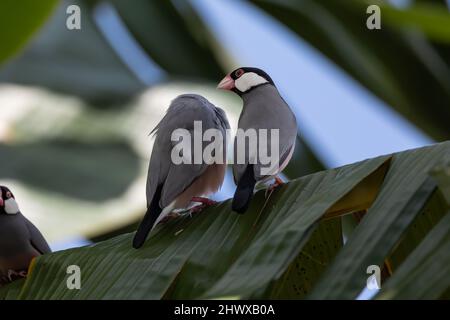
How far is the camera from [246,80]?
9.20 ft

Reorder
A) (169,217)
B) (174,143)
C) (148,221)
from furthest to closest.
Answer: (174,143) → (169,217) → (148,221)

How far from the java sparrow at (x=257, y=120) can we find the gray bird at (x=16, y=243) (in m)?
0.74

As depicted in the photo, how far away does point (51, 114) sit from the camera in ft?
11.7

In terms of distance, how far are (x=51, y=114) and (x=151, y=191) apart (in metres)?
1.31

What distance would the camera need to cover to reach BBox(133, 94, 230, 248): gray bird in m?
2.32

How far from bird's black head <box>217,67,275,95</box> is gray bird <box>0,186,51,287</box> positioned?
74 cm

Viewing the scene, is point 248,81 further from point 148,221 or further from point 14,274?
point 14,274

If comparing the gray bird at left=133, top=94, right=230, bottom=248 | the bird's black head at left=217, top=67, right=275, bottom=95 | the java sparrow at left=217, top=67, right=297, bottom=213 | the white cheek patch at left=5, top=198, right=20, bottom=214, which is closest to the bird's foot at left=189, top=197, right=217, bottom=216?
the gray bird at left=133, top=94, right=230, bottom=248

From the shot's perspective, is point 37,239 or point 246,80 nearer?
point 246,80

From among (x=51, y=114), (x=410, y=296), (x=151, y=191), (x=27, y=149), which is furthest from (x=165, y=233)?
(x=51, y=114)

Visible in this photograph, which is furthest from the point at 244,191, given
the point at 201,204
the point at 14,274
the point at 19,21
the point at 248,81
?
the point at 14,274

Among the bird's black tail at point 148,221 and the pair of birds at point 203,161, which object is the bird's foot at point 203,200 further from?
the bird's black tail at point 148,221

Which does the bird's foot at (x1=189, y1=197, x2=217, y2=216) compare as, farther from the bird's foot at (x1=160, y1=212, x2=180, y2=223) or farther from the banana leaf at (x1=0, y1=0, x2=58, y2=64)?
the banana leaf at (x1=0, y1=0, x2=58, y2=64)

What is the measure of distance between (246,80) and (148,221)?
0.79 m
